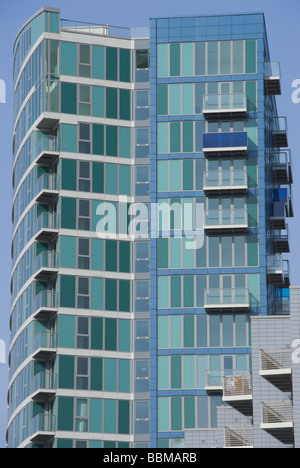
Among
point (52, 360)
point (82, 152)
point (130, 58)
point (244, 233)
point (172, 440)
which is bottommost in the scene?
point (172, 440)

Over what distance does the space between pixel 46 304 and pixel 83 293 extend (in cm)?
342

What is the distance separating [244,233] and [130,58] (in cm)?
2048

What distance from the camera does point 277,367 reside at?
85.4m

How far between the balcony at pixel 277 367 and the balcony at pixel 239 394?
211 inches

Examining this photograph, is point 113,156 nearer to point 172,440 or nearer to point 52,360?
point 52,360

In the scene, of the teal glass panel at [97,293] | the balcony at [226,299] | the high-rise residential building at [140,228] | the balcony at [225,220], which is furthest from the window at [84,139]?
the balcony at [226,299]

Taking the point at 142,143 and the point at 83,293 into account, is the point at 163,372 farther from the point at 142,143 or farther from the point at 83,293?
the point at 142,143

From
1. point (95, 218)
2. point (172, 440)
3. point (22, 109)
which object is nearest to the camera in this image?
point (172, 440)

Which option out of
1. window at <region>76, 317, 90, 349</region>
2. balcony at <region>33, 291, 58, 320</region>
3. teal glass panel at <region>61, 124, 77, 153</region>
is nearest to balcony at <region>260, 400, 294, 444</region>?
window at <region>76, 317, 90, 349</region>

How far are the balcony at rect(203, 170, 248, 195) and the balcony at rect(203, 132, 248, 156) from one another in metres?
1.76

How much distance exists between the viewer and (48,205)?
113 meters

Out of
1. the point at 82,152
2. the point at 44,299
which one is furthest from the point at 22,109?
the point at 44,299

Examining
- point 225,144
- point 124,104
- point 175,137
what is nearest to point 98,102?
point 124,104

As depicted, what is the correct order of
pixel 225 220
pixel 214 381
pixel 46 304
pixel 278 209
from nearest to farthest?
pixel 214 381, pixel 46 304, pixel 225 220, pixel 278 209
